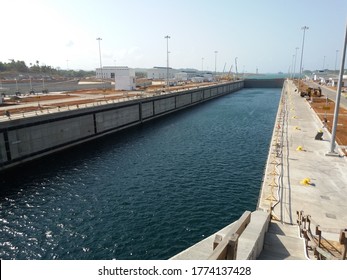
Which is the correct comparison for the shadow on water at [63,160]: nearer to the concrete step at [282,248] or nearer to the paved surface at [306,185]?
the paved surface at [306,185]

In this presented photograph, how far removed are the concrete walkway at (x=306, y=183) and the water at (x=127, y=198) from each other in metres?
4.50

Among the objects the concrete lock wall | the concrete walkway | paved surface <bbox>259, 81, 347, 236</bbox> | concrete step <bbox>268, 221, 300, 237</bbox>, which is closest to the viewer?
concrete step <bbox>268, 221, 300, 237</bbox>

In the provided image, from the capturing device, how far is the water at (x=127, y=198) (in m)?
22.4

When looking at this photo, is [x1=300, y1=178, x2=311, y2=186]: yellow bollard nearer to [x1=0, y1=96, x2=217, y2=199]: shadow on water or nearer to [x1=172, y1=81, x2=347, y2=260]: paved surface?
[x1=172, y1=81, x2=347, y2=260]: paved surface

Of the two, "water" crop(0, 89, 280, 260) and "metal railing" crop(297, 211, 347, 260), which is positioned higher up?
"metal railing" crop(297, 211, 347, 260)

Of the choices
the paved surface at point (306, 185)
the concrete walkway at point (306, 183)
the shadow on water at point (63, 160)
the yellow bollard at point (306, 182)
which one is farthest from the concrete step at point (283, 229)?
the shadow on water at point (63, 160)

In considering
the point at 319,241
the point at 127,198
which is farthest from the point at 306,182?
the point at 127,198

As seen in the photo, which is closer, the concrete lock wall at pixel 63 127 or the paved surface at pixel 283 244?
the paved surface at pixel 283 244

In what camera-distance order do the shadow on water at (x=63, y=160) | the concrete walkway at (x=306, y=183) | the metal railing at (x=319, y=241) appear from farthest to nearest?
the shadow on water at (x=63, y=160)
the concrete walkway at (x=306, y=183)
the metal railing at (x=319, y=241)

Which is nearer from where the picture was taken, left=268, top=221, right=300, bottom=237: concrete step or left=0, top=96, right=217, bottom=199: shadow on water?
left=268, top=221, right=300, bottom=237: concrete step

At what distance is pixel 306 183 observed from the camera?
24922 millimetres

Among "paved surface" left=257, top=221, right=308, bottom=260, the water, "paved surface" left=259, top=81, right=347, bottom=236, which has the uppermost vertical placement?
"paved surface" left=257, top=221, right=308, bottom=260

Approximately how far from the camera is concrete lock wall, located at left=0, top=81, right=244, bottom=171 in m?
40.7

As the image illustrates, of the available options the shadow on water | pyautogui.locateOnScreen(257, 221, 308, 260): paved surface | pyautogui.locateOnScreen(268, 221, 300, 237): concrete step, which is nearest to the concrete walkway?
pyautogui.locateOnScreen(268, 221, 300, 237): concrete step
